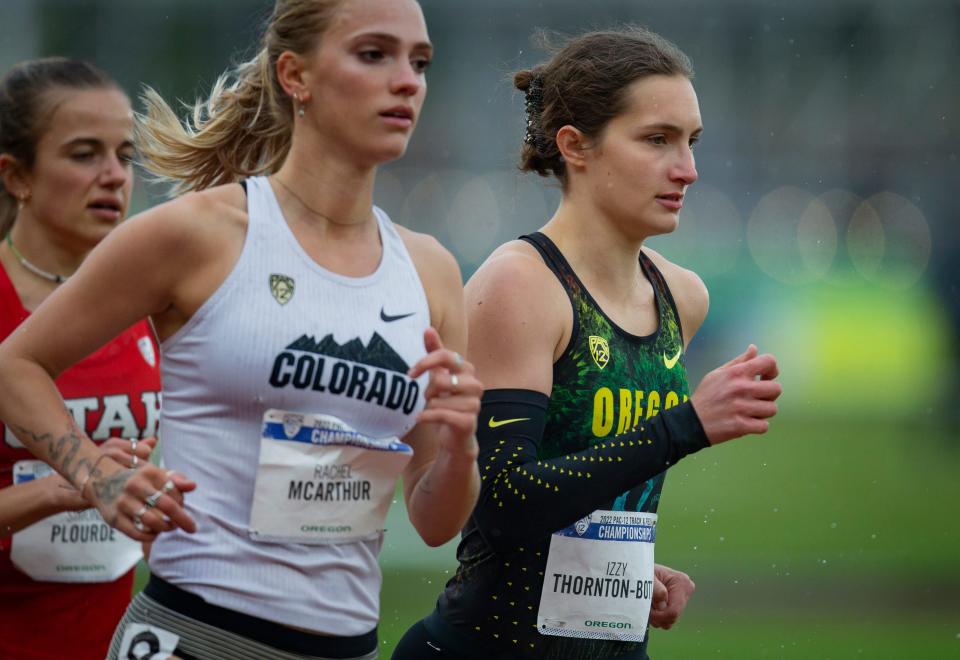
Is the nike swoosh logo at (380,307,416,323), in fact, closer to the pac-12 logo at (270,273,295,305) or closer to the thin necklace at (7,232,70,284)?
the pac-12 logo at (270,273,295,305)

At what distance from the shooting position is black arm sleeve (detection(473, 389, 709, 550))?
120 inches

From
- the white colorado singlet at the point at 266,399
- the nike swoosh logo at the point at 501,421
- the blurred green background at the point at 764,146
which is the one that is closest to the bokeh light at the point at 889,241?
the blurred green background at the point at 764,146

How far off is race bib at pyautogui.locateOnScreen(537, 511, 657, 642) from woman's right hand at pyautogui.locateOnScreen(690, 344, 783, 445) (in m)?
0.36

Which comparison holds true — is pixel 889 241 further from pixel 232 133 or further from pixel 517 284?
pixel 232 133

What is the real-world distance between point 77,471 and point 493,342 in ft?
3.30

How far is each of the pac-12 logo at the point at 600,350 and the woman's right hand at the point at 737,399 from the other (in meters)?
0.28

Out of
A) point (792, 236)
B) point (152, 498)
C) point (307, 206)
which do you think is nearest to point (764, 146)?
point (792, 236)

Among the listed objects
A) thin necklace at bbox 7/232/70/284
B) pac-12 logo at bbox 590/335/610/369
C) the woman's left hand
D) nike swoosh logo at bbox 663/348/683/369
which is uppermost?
thin necklace at bbox 7/232/70/284

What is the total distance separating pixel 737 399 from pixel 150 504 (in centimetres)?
125

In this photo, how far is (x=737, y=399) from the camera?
3025 millimetres

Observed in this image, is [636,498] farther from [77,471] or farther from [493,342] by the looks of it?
[77,471]

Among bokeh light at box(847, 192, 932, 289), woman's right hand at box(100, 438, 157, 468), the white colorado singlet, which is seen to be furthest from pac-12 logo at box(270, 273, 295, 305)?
bokeh light at box(847, 192, 932, 289)

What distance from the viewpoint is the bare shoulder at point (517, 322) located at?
3.18 metres

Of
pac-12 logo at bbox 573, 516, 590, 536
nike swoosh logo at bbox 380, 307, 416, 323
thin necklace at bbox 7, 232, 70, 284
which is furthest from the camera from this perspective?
thin necklace at bbox 7, 232, 70, 284
